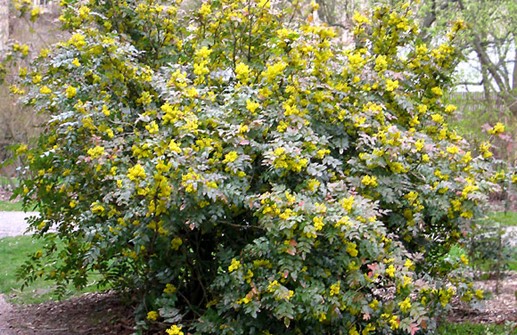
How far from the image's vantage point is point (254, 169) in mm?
4004

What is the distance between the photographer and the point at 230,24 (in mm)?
4871

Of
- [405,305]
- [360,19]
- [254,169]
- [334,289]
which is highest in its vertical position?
[360,19]

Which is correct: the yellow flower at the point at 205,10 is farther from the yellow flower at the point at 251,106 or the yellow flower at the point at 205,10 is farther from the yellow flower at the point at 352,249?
the yellow flower at the point at 352,249

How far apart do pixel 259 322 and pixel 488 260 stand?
2030 mm

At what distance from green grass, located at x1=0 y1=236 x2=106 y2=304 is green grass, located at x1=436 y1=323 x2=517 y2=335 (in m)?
3.01

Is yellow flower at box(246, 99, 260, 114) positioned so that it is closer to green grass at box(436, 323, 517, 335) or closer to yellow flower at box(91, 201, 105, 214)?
yellow flower at box(91, 201, 105, 214)

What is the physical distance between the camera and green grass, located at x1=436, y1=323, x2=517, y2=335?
181 inches

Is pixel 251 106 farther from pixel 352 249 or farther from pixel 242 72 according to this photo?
pixel 352 249

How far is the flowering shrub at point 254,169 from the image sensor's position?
11.6 feet

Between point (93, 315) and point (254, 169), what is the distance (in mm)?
2300

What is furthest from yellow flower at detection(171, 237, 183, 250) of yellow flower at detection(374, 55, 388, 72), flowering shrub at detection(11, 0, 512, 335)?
yellow flower at detection(374, 55, 388, 72)

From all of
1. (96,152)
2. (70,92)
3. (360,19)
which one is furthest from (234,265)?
(360,19)

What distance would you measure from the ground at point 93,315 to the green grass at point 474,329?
0.14 metres

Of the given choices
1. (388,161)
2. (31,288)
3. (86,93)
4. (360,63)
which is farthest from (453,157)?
(31,288)
